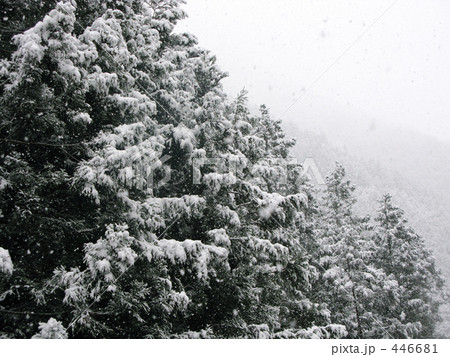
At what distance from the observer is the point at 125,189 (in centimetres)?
752

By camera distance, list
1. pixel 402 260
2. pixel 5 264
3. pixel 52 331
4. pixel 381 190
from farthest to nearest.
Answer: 1. pixel 381 190
2. pixel 402 260
3. pixel 52 331
4. pixel 5 264

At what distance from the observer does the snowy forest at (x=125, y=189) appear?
639 cm

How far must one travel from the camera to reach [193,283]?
29.1 ft

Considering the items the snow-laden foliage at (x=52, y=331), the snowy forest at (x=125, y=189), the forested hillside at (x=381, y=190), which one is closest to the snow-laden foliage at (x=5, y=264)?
the snowy forest at (x=125, y=189)

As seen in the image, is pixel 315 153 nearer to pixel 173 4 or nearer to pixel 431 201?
pixel 431 201

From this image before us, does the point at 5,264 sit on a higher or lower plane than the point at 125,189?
lower

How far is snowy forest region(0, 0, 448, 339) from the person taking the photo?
6.39m

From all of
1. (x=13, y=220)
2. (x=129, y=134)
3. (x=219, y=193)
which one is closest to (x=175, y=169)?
(x=219, y=193)

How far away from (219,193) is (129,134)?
336 centimetres
